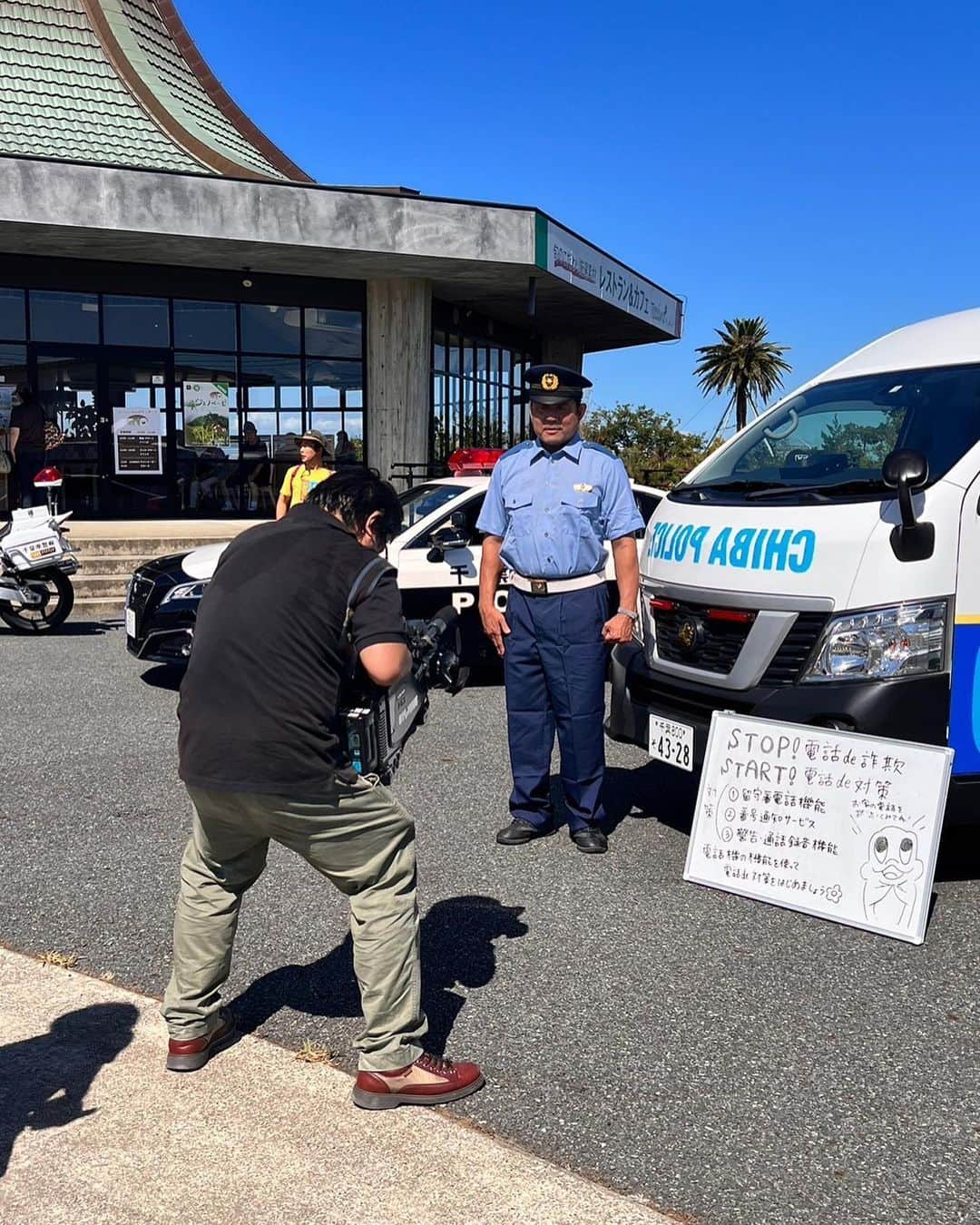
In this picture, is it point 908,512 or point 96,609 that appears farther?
point 96,609

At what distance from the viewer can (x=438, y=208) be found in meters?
15.8

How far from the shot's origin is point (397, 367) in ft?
59.7

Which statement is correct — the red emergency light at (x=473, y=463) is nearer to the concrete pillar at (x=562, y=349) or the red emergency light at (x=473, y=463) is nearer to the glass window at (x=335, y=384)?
the glass window at (x=335, y=384)

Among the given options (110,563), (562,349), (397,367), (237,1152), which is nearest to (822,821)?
(237,1152)

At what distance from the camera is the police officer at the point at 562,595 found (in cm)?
504

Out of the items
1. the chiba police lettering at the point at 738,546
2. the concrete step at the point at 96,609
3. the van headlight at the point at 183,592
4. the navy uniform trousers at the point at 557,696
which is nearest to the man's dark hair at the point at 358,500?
the chiba police lettering at the point at 738,546

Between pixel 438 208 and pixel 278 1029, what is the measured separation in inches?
553

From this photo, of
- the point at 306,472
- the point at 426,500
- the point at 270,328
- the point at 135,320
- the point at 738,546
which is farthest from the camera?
the point at 270,328

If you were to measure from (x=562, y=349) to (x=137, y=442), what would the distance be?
10.6 m

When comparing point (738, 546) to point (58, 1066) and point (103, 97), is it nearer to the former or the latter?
point (58, 1066)

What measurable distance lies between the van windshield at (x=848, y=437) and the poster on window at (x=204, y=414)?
13.3 metres

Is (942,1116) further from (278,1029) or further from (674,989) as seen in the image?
(278,1029)

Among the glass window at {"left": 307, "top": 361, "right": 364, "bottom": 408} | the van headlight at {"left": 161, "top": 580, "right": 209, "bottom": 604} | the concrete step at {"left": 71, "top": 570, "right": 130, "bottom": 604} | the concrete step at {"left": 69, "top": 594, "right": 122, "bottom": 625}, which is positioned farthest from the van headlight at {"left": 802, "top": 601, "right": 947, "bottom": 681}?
the glass window at {"left": 307, "top": 361, "right": 364, "bottom": 408}

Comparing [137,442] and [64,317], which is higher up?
[64,317]
